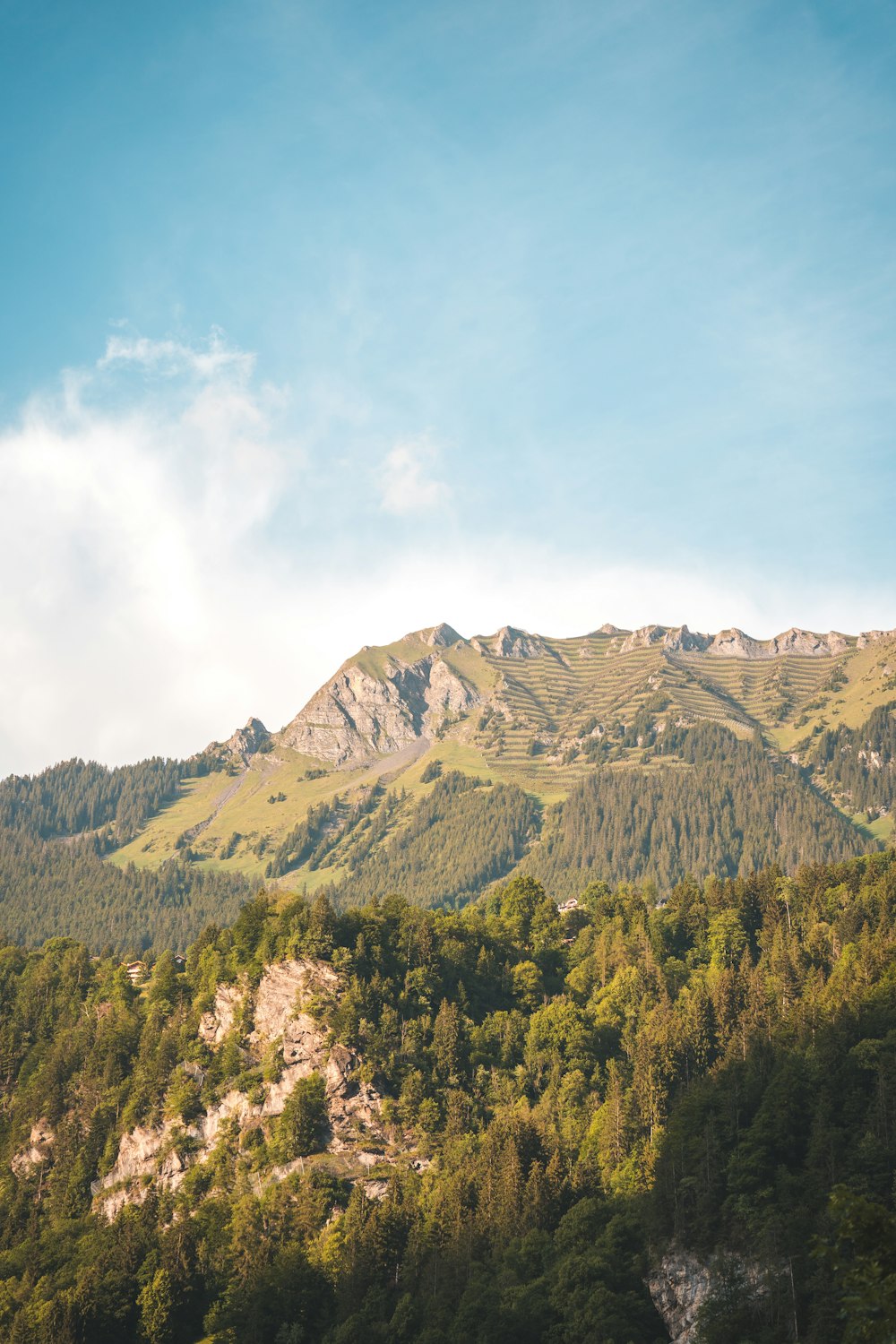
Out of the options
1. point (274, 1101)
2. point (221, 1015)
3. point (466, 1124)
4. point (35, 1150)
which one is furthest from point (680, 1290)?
point (35, 1150)

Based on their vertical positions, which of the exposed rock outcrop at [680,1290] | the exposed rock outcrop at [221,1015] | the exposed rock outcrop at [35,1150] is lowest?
the exposed rock outcrop at [680,1290]

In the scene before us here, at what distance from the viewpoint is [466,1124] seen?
144 meters

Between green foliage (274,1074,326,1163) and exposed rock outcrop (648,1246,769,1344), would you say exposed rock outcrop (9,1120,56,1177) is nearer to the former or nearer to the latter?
green foliage (274,1074,326,1163)

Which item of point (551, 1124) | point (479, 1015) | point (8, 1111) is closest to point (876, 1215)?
point (551, 1124)

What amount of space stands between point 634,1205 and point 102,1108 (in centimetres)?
8665

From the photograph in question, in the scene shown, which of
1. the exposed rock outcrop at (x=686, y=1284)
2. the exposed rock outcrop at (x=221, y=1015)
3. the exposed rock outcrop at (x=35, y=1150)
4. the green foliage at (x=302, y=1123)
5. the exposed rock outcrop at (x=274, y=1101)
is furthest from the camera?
the exposed rock outcrop at (x=221, y=1015)

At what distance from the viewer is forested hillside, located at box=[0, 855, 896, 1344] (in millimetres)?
107062

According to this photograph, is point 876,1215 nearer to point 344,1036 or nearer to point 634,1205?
point 634,1205

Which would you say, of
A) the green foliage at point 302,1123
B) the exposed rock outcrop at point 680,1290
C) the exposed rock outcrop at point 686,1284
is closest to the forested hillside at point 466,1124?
the green foliage at point 302,1123

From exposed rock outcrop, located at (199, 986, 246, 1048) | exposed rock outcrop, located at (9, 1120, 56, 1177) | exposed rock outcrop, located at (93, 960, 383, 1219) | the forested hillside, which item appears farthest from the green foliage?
exposed rock outcrop, located at (9, 1120, 56, 1177)

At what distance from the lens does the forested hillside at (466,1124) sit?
107 meters

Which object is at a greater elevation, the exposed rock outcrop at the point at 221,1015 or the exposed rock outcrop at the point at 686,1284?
the exposed rock outcrop at the point at 221,1015

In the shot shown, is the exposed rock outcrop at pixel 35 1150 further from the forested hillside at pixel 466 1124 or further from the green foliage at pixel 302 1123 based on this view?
the green foliage at pixel 302 1123

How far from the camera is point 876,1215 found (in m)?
48.3
